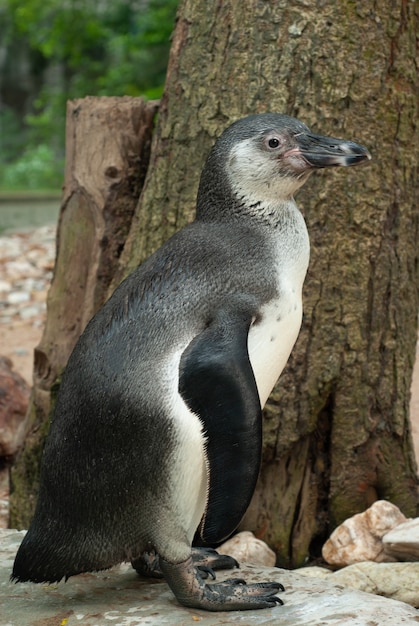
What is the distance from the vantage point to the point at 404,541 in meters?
3.30

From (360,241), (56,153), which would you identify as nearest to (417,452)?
(360,241)

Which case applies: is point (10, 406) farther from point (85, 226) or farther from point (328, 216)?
point (328, 216)

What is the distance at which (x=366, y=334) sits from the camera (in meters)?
3.58

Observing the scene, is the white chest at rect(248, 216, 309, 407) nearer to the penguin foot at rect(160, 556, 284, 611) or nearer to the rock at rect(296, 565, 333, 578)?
the penguin foot at rect(160, 556, 284, 611)

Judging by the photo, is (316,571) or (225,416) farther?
(316,571)

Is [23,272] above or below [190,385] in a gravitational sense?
below

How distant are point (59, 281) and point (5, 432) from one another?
120cm

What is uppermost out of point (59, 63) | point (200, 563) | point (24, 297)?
point (59, 63)

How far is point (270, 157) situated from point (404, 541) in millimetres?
1465

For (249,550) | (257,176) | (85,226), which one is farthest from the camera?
(85,226)

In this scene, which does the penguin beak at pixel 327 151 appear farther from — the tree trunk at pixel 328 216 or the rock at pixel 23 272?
the rock at pixel 23 272

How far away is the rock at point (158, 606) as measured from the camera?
251 cm

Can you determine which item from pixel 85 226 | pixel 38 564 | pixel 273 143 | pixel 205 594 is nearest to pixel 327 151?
pixel 273 143

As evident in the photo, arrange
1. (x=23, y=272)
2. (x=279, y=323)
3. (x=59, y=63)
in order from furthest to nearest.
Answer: (x=59, y=63), (x=23, y=272), (x=279, y=323)
